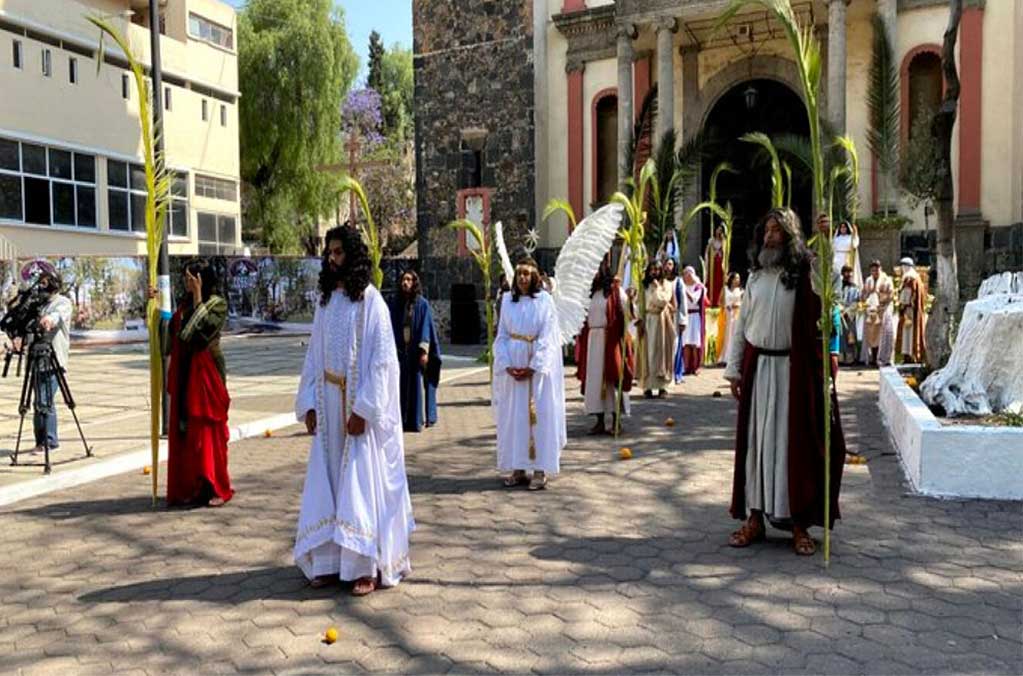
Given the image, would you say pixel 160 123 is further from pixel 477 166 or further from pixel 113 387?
pixel 477 166

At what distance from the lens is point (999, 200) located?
16.1 meters

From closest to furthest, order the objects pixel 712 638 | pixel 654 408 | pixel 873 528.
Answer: pixel 712 638
pixel 873 528
pixel 654 408

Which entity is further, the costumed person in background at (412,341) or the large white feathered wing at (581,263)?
the costumed person in background at (412,341)

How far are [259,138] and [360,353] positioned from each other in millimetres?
31313

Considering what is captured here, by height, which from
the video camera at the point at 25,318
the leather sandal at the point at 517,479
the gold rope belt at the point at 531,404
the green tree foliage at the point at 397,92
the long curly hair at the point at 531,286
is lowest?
the leather sandal at the point at 517,479

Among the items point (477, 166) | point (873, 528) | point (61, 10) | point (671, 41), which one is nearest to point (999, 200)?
point (671, 41)

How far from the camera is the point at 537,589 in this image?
179 inches

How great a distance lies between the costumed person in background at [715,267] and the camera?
679 inches

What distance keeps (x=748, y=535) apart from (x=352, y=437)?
235 cm

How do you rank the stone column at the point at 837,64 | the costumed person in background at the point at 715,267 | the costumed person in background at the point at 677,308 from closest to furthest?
the costumed person in background at the point at 677,308 → the stone column at the point at 837,64 → the costumed person in background at the point at 715,267

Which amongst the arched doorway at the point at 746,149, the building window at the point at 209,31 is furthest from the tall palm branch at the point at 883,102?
Answer: the building window at the point at 209,31

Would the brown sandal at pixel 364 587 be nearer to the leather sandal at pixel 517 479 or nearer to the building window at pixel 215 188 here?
the leather sandal at pixel 517 479

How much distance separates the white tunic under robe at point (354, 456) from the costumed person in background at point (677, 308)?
28.8 ft

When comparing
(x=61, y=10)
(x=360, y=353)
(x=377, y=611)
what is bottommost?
(x=377, y=611)
